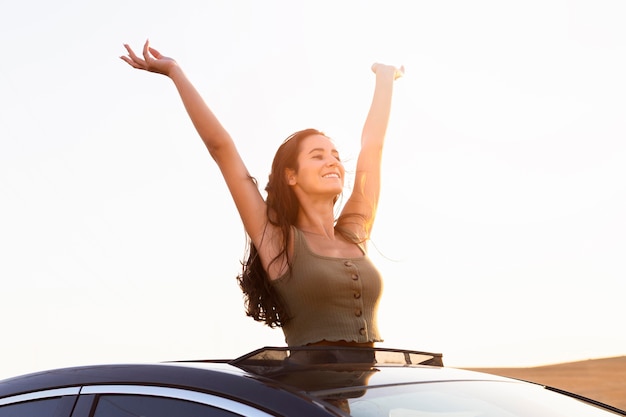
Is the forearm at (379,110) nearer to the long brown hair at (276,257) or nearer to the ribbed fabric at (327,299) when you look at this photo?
the long brown hair at (276,257)

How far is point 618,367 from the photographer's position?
19.8 metres

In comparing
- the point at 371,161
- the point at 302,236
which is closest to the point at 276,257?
the point at 302,236

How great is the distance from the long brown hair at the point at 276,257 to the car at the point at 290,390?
147cm

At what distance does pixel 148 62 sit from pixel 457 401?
9.70 ft

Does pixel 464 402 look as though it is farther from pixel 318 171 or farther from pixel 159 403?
pixel 318 171

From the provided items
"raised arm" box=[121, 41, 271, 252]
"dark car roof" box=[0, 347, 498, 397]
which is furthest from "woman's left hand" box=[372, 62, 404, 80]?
"dark car roof" box=[0, 347, 498, 397]

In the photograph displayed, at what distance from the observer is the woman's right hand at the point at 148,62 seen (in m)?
5.01

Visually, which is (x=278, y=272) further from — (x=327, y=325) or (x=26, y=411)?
(x=26, y=411)

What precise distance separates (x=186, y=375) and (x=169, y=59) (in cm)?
281

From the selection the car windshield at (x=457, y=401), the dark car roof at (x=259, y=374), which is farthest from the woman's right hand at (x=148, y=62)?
the car windshield at (x=457, y=401)

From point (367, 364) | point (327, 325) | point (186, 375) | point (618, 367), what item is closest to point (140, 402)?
point (186, 375)

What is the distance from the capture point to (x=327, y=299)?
173 inches

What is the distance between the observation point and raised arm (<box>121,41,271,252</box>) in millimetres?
4773

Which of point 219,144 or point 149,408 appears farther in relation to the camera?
point 219,144
